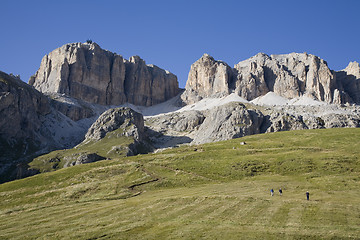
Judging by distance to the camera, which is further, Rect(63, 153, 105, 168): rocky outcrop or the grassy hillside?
Rect(63, 153, 105, 168): rocky outcrop

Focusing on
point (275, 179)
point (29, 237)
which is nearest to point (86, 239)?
point (29, 237)

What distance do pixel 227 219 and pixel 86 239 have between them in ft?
62.8

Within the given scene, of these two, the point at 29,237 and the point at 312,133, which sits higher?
the point at 312,133

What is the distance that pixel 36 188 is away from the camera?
84688 millimetres

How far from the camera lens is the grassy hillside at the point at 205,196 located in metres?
41.0

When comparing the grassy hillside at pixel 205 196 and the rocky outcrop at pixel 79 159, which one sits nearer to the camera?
the grassy hillside at pixel 205 196

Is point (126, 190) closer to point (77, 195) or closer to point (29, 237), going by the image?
point (77, 195)

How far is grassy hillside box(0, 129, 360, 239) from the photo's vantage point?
4100 cm

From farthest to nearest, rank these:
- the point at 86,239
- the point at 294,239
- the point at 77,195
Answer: the point at 77,195
the point at 86,239
the point at 294,239

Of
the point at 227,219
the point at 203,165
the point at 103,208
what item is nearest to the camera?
the point at 227,219

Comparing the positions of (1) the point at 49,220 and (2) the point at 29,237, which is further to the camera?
(1) the point at 49,220

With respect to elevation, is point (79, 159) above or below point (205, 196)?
above

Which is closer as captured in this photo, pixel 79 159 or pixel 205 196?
pixel 205 196

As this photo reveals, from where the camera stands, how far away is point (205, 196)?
190ft
